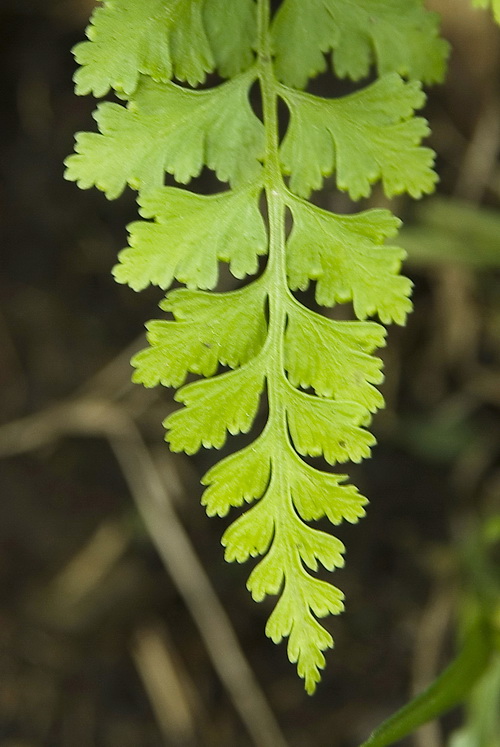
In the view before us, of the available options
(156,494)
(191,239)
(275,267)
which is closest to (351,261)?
(275,267)

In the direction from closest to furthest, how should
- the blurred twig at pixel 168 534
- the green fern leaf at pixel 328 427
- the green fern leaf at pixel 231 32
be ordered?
the green fern leaf at pixel 328 427 < the green fern leaf at pixel 231 32 < the blurred twig at pixel 168 534

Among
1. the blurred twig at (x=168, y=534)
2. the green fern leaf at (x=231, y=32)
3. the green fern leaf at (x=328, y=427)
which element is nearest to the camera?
the green fern leaf at (x=328, y=427)

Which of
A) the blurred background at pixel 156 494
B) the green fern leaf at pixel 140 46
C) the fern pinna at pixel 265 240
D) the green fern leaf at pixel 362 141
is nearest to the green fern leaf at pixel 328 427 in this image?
the fern pinna at pixel 265 240

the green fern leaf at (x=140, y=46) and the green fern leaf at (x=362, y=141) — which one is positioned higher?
the green fern leaf at (x=140, y=46)

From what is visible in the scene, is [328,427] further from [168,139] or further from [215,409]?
[168,139]

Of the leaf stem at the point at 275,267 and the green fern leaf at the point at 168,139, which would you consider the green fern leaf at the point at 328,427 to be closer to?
the leaf stem at the point at 275,267

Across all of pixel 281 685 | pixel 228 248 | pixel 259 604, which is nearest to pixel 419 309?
pixel 259 604

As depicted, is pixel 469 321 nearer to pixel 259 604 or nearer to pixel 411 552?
pixel 411 552
